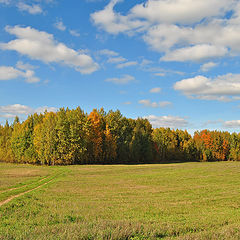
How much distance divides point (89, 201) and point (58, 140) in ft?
177

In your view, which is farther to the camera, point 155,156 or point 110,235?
point 155,156

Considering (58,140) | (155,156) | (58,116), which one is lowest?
(155,156)

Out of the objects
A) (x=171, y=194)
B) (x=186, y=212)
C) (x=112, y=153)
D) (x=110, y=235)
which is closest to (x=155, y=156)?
(x=112, y=153)

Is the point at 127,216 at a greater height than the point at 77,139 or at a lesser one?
lesser

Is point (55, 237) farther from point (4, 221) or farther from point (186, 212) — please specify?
point (186, 212)

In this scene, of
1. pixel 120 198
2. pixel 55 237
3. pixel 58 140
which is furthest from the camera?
pixel 58 140

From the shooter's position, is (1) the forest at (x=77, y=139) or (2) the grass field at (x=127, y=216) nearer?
(2) the grass field at (x=127, y=216)

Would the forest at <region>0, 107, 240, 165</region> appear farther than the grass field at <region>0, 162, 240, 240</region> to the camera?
Yes

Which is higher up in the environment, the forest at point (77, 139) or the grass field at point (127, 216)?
the forest at point (77, 139)

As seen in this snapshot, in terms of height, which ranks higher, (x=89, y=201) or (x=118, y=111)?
(x=118, y=111)

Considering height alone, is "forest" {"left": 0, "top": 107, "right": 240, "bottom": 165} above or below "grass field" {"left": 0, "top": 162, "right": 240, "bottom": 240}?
above

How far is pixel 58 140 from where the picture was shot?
7081cm

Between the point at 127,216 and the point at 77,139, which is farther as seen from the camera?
the point at 77,139

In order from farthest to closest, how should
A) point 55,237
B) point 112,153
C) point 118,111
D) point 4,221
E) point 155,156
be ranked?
1. point 155,156
2. point 118,111
3. point 112,153
4. point 4,221
5. point 55,237
